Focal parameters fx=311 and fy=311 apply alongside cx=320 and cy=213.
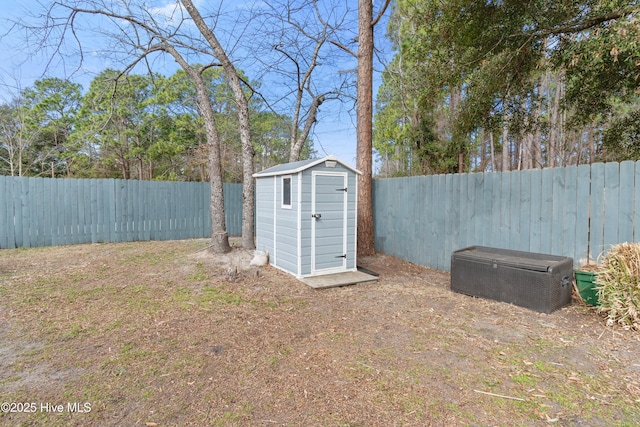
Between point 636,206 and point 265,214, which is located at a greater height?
point 636,206

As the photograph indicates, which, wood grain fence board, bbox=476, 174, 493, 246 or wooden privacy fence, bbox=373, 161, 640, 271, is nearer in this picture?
wooden privacy fence, bbox=373, 161, 640, 271

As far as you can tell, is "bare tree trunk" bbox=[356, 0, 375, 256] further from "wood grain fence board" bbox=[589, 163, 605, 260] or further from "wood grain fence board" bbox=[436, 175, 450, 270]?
"wood grain fence board" bbox=[589, 163, 605, 260]

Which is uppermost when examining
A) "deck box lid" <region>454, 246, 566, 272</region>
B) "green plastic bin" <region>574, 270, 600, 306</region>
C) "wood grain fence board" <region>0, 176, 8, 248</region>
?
"wood grain fence board" <region>0, 176, 8, 248</region>

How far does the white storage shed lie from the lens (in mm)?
4684

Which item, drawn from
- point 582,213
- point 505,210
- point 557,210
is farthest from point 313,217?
point 582,213

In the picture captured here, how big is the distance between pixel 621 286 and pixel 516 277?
862 mm

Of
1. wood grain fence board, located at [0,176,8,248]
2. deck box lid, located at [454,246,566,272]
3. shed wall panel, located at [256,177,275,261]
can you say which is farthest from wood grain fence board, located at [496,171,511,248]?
wood grain fence board, located at [0,176,8,248]

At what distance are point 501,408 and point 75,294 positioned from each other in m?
4.62

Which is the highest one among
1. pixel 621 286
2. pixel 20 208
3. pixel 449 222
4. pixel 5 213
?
pixel 20 208

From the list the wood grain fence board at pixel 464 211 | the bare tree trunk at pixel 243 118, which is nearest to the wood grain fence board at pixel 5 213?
the bare tree trunk at pixel 243 118

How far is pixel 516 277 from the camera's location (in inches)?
140

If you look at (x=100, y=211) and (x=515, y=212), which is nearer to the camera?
(x=515, y=212)

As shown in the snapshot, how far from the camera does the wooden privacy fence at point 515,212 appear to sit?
3441 mm

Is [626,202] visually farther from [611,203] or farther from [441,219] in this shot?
[441,219]
